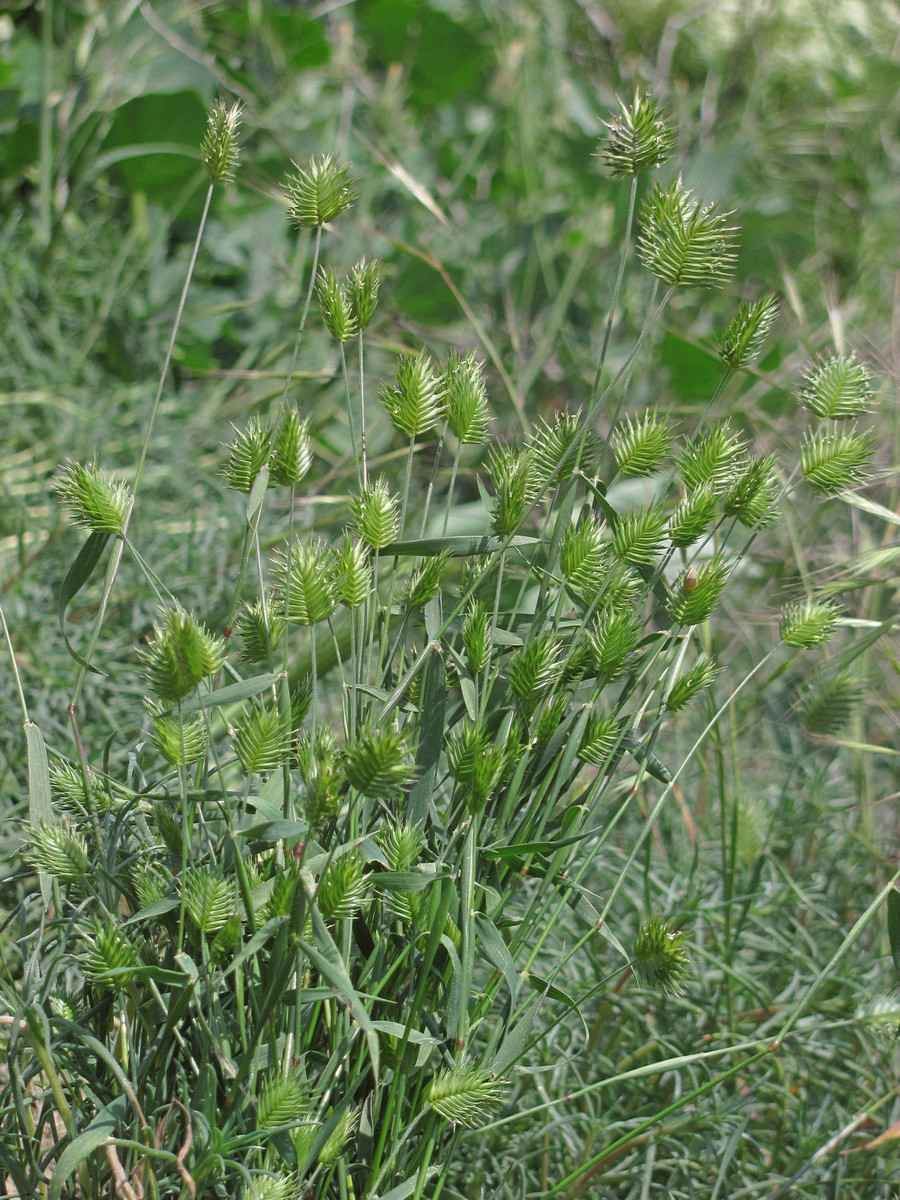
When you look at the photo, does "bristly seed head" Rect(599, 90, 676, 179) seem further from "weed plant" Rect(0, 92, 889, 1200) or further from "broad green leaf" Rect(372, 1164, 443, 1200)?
"broad green leaf" Rect(372, 1164, 443, 1200)

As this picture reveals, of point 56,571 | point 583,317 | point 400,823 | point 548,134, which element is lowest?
point 56,571

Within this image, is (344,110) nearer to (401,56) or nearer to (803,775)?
(401,56)

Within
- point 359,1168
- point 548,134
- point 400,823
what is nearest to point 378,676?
point 400,823

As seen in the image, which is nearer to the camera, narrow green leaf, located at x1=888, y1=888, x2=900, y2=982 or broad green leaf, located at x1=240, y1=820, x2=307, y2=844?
broad green leaf, located at x1=240, y1=820, x2=307, y2=844

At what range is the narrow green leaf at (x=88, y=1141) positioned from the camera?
506 millimetres

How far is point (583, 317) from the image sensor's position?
2205 millimetres

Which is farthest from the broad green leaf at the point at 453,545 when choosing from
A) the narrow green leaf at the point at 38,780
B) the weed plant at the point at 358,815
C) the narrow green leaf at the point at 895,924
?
the narrow green leaf at the point at 895,924

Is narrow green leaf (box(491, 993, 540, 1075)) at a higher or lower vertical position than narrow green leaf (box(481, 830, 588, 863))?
lower

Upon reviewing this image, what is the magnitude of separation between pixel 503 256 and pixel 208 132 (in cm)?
158

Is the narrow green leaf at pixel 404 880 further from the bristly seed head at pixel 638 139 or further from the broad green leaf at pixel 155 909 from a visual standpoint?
the bristly seed head at pixel 638 139

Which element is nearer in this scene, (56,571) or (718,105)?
(56,571)

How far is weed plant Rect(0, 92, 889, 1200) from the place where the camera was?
0.54m

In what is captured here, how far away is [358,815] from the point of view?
0.62m

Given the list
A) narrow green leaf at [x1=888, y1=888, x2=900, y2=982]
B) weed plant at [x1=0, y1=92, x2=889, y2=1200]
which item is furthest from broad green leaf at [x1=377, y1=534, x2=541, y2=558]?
narrow green leaf at [x1=888, y1=888, x2=900, y2=982]
